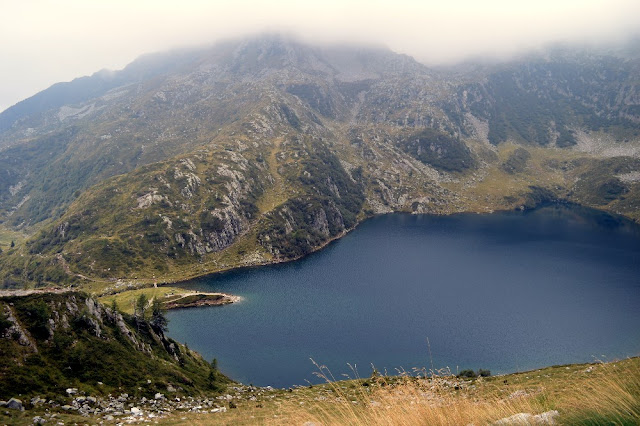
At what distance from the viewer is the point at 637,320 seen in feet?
380

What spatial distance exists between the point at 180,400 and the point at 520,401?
44.0 metres

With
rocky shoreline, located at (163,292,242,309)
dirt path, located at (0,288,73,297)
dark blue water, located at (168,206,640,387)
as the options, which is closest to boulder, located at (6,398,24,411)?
dirt path, located at (0,288,73,297)

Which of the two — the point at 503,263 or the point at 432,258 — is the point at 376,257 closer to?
the point at 432,258

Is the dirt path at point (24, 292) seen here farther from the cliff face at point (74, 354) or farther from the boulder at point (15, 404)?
the boulder at point (15, 404)

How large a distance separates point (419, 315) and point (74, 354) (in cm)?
10460

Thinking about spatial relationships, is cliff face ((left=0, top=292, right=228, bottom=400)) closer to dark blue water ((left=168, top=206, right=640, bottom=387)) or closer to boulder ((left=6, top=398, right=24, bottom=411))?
boulder ((left=6, top=398, right=24, bottom=411))

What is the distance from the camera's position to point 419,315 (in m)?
126

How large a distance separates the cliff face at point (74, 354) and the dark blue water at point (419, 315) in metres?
41.5

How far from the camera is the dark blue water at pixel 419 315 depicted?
98375 millimetres

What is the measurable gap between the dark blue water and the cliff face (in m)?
41.5

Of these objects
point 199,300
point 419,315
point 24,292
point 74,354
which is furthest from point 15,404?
point 199,300

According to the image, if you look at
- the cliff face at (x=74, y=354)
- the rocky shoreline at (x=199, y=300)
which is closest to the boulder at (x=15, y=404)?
the cliff face at (x=74, y=354)

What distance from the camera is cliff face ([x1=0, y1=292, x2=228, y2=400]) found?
3584 centimetres

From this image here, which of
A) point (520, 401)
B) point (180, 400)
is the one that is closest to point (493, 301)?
point (180, 400)
